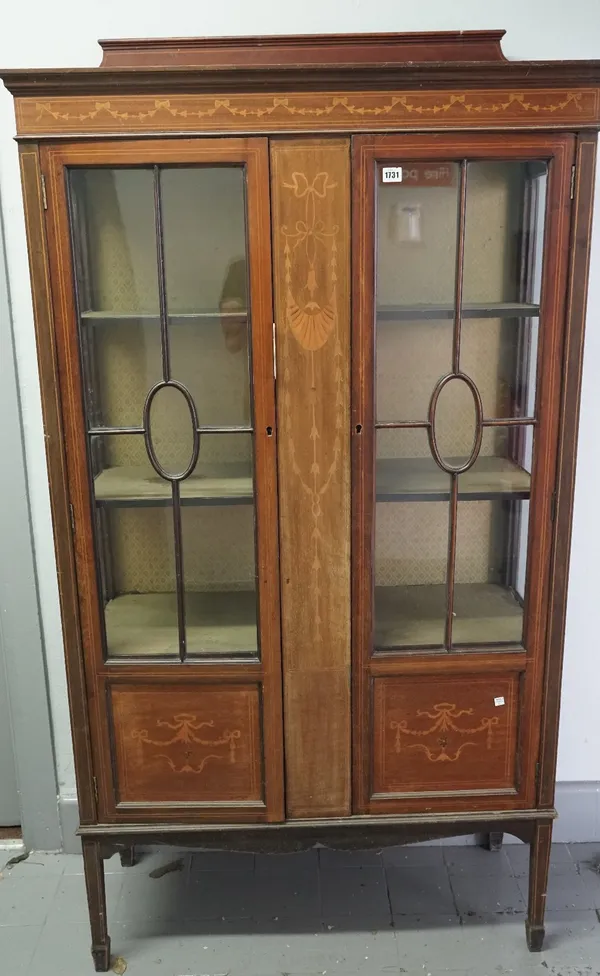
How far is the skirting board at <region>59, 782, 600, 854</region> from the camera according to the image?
2129 mm

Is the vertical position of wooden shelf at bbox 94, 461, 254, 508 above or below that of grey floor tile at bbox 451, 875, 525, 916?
above

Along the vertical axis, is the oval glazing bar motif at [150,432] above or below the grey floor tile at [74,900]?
above

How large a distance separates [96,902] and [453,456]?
4.04 ft

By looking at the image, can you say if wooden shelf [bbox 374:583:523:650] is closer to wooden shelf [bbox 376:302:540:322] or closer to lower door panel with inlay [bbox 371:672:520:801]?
lower door panel with inlay [bbox 371:672:520:801]

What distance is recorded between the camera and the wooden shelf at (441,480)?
5.29 ft

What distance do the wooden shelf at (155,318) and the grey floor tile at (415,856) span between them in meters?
1.40

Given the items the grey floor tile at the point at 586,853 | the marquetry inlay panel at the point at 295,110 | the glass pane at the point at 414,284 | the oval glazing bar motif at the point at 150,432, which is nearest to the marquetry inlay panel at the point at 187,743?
the oval glazing bar motif at the point at 150,432

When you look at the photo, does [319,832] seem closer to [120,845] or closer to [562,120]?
[120,845]

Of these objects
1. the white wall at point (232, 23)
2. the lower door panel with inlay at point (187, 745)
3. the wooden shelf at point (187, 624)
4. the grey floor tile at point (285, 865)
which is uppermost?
the white wall at point (232, 23)

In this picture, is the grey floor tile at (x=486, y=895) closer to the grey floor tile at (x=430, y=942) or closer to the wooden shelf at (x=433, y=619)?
the grey floor tile at (x=430, y=942)

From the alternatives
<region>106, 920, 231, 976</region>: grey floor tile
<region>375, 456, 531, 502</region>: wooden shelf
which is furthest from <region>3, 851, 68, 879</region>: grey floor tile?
<region>375, 456, 531, 502</region>: wooden shelf

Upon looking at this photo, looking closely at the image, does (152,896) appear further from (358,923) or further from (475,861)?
(475,861)

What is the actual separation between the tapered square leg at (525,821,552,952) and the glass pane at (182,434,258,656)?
75cm

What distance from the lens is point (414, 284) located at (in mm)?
1541
